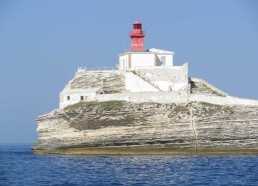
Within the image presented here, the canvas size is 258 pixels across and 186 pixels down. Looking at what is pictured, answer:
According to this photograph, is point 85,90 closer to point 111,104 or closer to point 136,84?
point 136,84

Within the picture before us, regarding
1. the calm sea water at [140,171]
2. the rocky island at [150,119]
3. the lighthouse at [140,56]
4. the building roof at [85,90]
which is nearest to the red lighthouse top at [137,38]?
the lighthouse at [140,56]

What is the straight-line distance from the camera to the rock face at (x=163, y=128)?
65.5m

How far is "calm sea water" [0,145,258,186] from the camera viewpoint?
4331 centimetres

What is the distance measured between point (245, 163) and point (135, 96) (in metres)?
16.3

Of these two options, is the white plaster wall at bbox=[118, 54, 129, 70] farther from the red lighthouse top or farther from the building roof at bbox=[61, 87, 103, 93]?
the building roof at bbox=[61, 87, 103, 93]

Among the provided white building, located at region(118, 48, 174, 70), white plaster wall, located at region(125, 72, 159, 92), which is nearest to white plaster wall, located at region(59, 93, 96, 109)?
white plaster wall, located at region(125, 72, 159, 92)

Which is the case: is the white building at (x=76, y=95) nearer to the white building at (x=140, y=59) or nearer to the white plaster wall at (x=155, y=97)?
the white plaster wall at (x=155, y=97)

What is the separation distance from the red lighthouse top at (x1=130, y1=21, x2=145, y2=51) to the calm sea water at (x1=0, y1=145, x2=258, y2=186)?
1990cm

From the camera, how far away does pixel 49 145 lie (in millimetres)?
73125

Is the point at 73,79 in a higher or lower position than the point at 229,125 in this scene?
higher

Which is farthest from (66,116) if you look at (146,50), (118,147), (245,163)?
(245,163)

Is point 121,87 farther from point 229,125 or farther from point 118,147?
point 229,125

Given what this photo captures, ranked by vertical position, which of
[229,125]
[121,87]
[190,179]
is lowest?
[190,179]

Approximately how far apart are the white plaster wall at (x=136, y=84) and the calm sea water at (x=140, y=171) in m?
11.3
